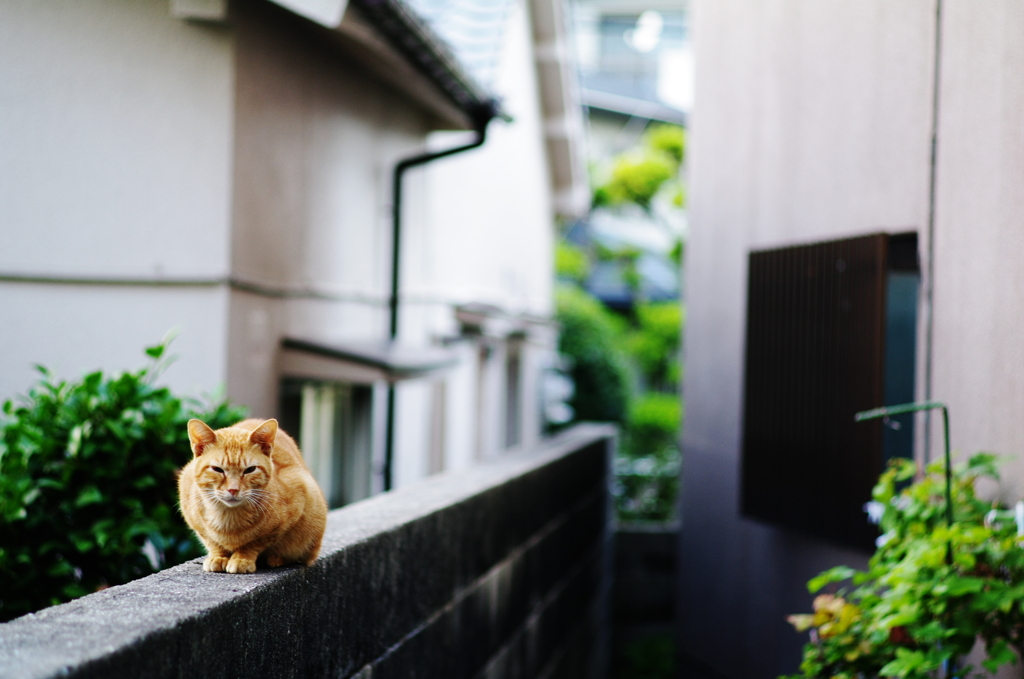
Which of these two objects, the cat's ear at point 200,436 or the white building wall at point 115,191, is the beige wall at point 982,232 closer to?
the cat's ear at point 200,436

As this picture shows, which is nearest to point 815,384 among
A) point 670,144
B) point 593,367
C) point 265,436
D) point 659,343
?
point 265,436

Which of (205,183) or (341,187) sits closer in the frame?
(205,183)

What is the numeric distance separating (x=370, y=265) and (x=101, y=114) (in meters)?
2.69

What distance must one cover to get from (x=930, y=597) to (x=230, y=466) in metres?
2.17

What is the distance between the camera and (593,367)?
1622 cm

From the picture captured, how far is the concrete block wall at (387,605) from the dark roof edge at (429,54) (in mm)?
2750

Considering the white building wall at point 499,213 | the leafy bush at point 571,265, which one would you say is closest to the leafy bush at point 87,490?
the white building wall at point 499,213

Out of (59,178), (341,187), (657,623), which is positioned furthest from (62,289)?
(657,623)

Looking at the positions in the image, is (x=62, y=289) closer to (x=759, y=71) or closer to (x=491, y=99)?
(x=491, y=99)

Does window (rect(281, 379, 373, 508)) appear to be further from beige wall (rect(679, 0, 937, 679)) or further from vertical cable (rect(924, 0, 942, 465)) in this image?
vertical cable (rect(924, 0, 942, 465))

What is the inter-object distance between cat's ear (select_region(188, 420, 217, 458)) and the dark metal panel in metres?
3.39

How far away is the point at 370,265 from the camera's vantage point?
23.6ft

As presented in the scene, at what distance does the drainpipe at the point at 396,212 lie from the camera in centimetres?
694

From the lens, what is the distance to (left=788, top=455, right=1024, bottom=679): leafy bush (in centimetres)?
272
